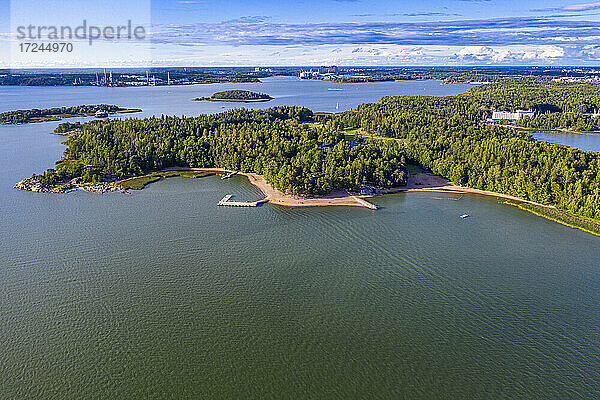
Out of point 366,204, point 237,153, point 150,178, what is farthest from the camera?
point 237,153

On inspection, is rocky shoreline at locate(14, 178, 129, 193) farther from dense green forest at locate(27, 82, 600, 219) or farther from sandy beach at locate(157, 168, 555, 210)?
sandy beach at locate(157, 168, 555, 210)

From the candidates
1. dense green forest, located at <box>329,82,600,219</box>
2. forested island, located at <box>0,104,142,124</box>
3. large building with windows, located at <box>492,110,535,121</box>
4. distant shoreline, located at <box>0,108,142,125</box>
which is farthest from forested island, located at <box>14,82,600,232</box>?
forested island, located at <box>0,104,142,124</box>

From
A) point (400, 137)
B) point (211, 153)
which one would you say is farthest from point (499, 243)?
point (400, 137)

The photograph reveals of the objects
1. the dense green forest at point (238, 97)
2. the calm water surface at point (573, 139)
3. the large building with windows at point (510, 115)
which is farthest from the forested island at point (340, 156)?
the dense green forest at point (238, 97)

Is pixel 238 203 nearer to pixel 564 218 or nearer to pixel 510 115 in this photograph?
pixel 564 218

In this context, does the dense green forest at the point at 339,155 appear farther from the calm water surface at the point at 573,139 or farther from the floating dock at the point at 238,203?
the calm water surface at the point at 573,139

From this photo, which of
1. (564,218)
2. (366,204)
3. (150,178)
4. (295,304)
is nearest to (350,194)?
(366,204)
